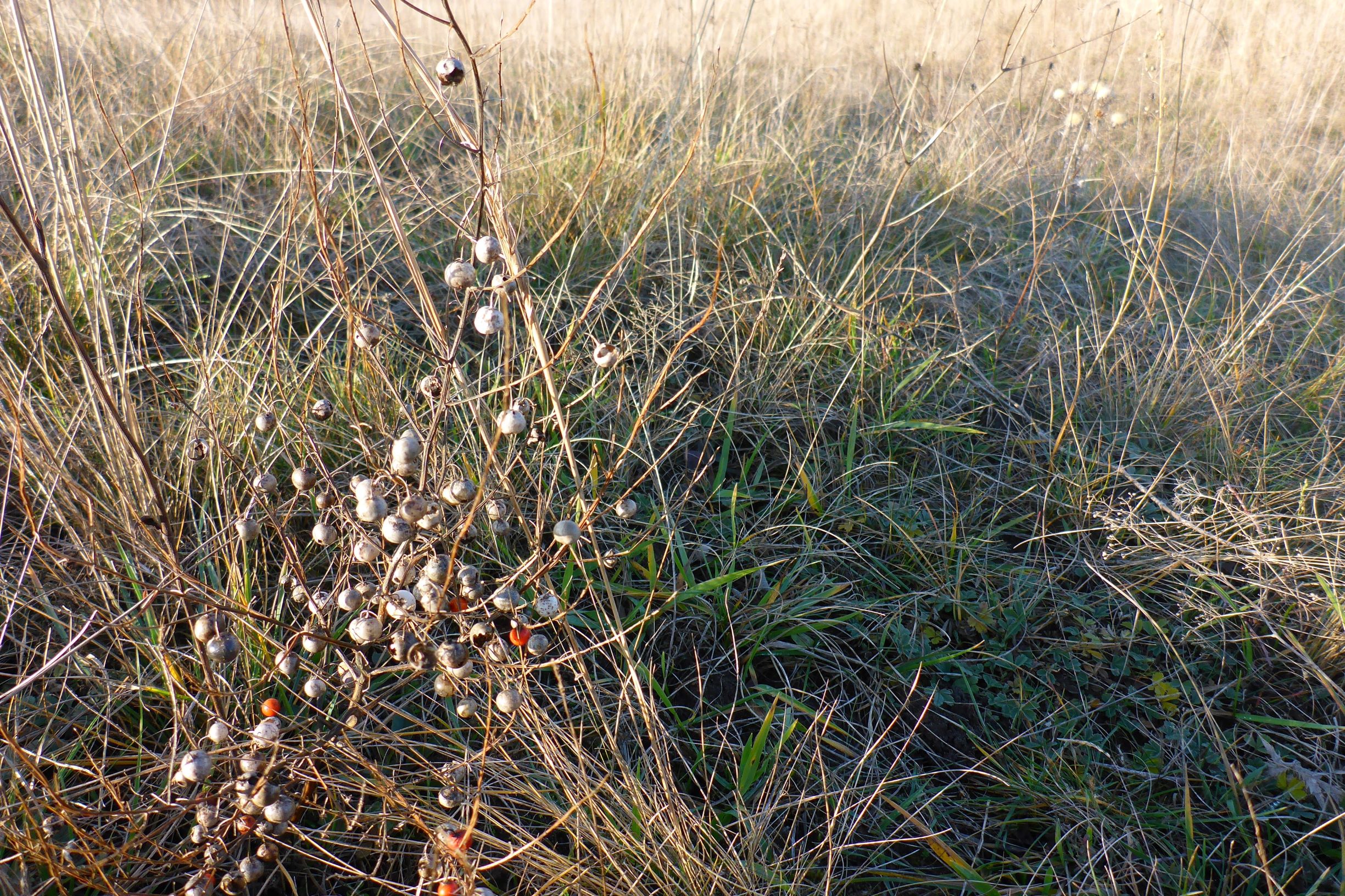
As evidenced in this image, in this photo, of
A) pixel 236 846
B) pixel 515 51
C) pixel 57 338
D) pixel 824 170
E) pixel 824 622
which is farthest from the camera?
pixel 515 51

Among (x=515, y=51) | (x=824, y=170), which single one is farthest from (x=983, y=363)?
(x=515, y=51)

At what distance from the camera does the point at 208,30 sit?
10.2 feet

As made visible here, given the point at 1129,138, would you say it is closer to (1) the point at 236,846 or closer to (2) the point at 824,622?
(2) the point at 824,622

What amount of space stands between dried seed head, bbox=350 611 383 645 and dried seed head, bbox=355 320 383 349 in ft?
1.11

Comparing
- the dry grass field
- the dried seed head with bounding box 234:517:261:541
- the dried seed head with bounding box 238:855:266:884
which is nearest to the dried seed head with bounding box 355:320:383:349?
the dry grass field

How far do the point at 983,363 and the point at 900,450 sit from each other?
458mm

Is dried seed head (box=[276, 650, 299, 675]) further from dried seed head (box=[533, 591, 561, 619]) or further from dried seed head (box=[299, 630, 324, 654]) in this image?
dried seed head (box=[533, 591, 561, 619])

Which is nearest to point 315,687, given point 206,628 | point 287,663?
point 287,663

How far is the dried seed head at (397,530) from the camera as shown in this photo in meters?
0.89

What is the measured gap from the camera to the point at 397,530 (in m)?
0.89

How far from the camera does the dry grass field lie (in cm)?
108

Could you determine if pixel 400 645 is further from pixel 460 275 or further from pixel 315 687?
pixel 460 275

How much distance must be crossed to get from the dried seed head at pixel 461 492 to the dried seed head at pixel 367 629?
0.57 ft

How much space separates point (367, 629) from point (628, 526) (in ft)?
2.45
